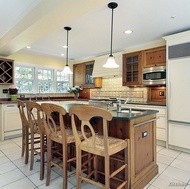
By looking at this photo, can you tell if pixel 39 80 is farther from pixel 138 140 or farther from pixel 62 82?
pixel 138 140

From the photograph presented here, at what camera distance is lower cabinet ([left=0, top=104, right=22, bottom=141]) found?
3.85 metres

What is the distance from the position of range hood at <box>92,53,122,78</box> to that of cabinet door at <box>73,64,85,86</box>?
0.71 metres

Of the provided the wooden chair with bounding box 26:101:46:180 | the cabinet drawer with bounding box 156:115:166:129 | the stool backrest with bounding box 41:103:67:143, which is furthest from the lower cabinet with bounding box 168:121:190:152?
the wooden chair with bounding box 26:101:46:180

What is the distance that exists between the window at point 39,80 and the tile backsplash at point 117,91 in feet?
4.34

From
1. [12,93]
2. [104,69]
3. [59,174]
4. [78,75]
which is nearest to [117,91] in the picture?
[104,69]

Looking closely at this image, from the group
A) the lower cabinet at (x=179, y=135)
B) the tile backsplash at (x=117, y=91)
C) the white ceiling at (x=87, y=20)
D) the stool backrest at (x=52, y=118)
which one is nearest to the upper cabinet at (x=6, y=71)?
the white ceiling at (x=87, y=20)

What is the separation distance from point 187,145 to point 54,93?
177 inches

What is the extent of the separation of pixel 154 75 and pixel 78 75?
3194 millimetres

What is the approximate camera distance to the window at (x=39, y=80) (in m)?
4.99

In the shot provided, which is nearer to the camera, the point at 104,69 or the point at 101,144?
the point at 101,144

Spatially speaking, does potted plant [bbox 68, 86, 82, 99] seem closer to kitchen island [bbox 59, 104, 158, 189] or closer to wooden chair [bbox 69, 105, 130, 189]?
kitchen island [bbox 59, 104, 158, 189]

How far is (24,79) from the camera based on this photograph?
5.05 meters

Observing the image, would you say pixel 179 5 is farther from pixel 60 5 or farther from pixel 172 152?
pixel 172 152

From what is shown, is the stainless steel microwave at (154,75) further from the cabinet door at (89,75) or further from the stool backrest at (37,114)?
the stool backrest at (37,114)
